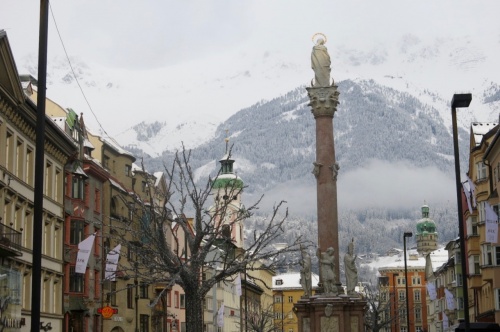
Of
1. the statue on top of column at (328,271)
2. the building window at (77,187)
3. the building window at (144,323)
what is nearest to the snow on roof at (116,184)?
the building window at (77,187)

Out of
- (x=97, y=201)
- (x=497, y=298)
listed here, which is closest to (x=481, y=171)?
(x=497, y=298)

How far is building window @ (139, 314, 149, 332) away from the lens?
76.1 m

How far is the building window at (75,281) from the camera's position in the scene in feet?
194

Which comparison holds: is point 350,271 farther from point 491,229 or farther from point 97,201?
point 97,201

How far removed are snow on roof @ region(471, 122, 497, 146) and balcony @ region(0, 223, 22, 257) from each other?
41.4 metres

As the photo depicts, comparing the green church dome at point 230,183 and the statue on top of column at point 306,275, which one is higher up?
the green church dome at point 230,183

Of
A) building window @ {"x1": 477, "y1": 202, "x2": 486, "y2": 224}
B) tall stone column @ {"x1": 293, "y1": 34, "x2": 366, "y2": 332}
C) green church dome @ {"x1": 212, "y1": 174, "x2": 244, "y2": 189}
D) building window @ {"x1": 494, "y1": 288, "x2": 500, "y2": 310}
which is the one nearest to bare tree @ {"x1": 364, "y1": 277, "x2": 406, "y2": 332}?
building window @ {"x1": 494, "y1": 288, "x2": 500, "y2": 310}

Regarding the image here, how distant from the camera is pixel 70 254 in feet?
192

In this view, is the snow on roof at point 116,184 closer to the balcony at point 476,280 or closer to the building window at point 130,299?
the building window at point 130,299

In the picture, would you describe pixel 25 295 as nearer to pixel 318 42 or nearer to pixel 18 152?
Result: pixel 18 152

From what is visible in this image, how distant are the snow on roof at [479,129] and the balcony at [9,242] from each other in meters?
41.4

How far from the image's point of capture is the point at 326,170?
48.3 m

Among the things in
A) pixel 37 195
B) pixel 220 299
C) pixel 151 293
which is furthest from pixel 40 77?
pixel 220 299

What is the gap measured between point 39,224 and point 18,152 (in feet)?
96.1
